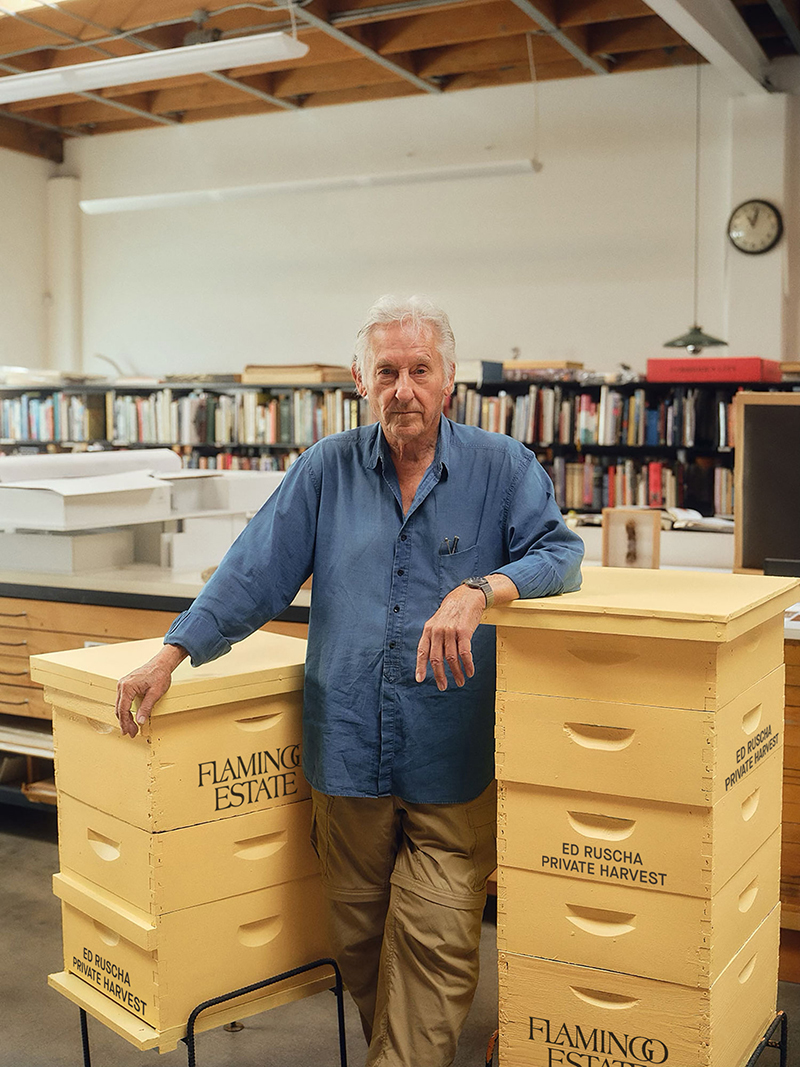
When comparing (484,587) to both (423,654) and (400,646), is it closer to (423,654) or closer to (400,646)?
(423,654)

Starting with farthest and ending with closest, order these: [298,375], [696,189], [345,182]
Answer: [298,375] → [696,189] → [345,182]

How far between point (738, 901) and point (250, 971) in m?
0.86

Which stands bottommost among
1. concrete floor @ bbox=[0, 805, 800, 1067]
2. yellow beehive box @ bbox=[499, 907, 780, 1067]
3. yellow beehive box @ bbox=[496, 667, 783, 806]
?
concrete floor @ bbox=[0, 805, 800, 1067]

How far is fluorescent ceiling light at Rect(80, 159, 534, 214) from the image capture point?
6375 millimetres

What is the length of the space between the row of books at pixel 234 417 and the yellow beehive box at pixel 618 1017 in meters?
5.56

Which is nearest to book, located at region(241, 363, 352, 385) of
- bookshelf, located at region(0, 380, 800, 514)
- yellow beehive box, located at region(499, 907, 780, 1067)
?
bookshelf, located at region(0, 380, 800, 514)

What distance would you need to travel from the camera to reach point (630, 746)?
5.29 ft

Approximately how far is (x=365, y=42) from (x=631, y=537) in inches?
190

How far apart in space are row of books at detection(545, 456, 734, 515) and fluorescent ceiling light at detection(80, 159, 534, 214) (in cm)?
180

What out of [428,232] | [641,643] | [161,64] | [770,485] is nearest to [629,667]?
[641,643]

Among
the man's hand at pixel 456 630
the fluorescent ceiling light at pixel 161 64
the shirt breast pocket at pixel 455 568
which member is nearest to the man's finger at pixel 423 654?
the man's hand at pixel 456 630

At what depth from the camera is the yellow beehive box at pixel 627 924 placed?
5.26 ft

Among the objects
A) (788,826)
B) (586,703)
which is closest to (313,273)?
(788,826)

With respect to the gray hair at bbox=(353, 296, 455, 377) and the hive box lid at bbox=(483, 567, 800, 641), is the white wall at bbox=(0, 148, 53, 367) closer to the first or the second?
the gray hair at bbox=(353, 296, 455, 377)
